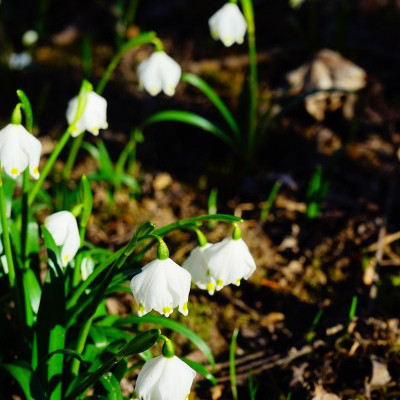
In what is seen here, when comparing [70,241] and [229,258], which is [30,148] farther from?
[229,258]

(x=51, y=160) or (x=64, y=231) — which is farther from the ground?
(x=51, y=160)

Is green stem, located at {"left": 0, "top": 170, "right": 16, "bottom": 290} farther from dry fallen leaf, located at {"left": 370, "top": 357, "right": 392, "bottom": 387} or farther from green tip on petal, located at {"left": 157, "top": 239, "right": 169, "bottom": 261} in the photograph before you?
dry fallen leaf, located at {"left": 370, "top": 357, "right": 392, "bottom": 387}

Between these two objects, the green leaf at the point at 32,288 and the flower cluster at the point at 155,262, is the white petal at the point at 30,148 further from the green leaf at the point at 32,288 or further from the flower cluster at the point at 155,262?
the green leaf at the point at 32,288

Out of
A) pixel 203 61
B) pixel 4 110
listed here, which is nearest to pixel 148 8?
pixel 203 61

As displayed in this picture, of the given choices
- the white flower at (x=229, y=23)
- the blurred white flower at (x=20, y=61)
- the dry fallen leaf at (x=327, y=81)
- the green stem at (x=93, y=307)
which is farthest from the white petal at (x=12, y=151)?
the blurred white flower at (x=20, y=61)

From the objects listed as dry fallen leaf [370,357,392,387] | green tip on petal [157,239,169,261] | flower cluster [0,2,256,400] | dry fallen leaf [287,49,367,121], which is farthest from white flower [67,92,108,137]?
dry fallen leaf [287,49,367,121]

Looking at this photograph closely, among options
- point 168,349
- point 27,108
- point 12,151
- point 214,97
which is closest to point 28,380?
point 168,349
